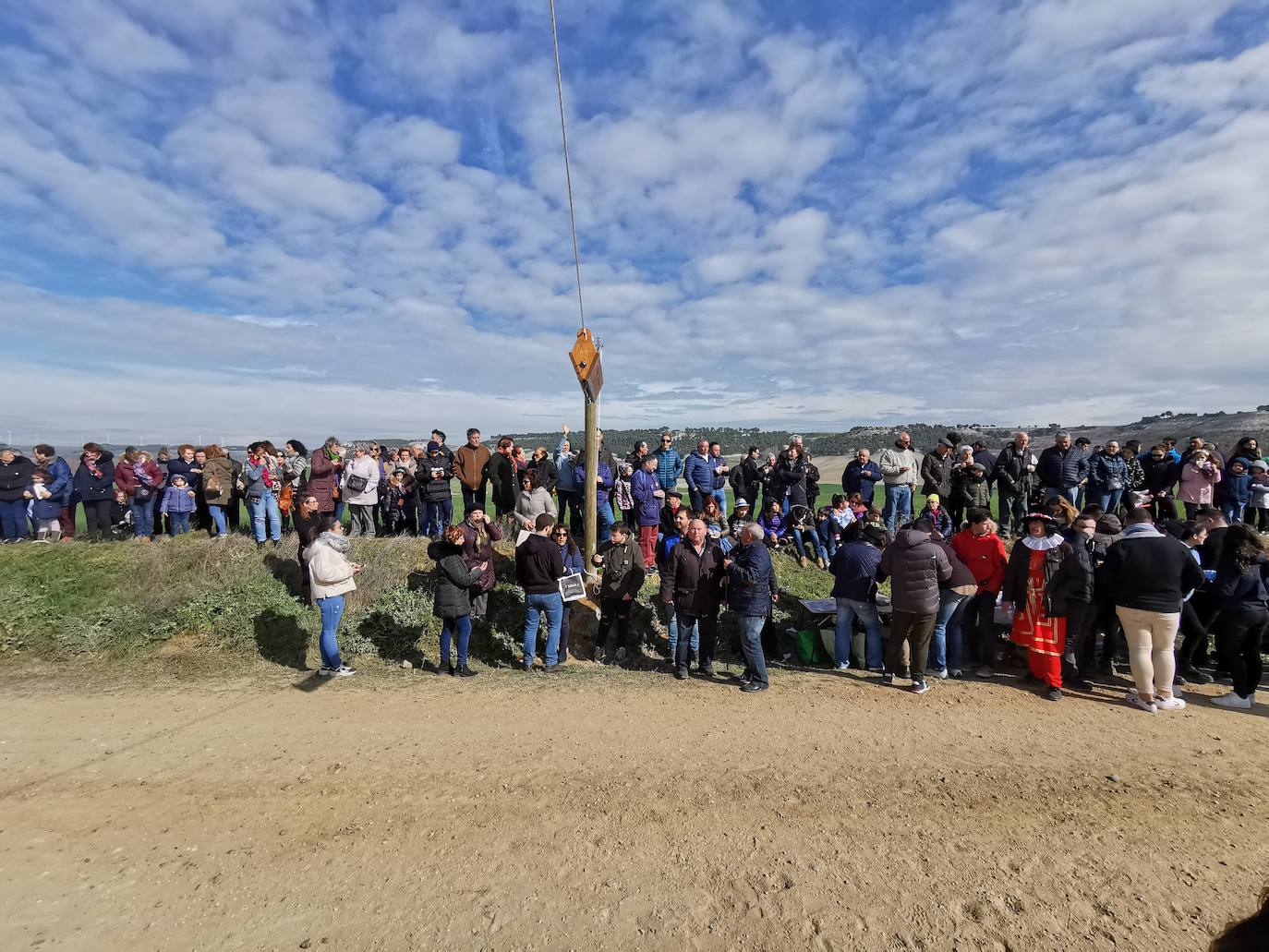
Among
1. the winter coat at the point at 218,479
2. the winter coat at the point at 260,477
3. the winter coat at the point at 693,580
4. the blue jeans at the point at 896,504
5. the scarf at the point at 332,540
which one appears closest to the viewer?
the scarf at the point at 332,540

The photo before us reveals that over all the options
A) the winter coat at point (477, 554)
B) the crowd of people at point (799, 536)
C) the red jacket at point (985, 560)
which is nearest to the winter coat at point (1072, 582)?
the crowd of people at point (799, 536)

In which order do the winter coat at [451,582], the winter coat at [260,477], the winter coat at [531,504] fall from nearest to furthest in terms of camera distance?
the winter coat at [451,582], the winter coat at [531,504], the winter coat at [260,477]

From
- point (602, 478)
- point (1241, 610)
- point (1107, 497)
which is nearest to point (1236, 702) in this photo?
point (1241, 610)

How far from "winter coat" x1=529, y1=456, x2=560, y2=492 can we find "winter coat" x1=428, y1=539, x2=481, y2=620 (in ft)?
13.0

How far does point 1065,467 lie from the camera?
1118cm

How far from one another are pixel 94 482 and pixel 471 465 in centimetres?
698

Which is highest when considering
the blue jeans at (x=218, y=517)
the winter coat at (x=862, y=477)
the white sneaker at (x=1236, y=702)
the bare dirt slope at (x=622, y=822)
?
the winter coat at (x=862, y=477)

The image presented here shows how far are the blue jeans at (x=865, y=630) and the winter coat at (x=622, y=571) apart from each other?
8.93 feet

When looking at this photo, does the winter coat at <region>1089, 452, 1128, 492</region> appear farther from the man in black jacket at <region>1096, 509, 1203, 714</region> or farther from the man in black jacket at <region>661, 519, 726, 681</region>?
the man in black jacket at <region>661, 519, 726, 681</region>

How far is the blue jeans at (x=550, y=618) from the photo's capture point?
770 centimetres

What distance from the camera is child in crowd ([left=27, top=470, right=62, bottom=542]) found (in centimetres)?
1067

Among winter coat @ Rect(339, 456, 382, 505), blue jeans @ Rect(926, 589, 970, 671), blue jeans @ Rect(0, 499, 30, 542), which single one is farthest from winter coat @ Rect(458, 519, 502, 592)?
blue jeans @ Rect(0, 499, 30, 542)

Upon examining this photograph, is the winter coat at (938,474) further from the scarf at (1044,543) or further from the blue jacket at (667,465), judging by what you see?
the blue jacket at (667,465)

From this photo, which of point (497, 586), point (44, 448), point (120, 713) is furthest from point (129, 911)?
point (44, 448)
